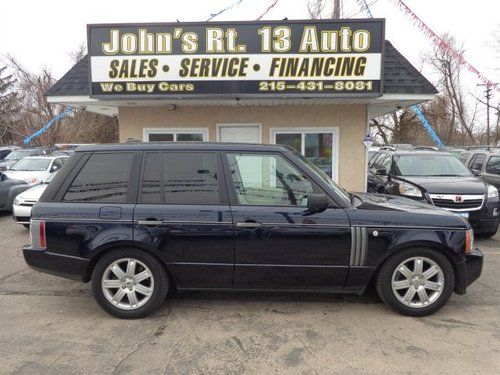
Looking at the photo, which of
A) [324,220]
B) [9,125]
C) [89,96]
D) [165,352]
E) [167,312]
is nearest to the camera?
[165,352]

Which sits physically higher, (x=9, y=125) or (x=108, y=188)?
(x=9, y=125)

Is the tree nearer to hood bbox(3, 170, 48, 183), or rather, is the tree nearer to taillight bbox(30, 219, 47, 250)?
hood bbox(3, 170, 48, 183)

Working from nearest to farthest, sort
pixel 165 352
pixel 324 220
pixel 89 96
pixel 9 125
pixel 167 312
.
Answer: pixel 165 352 < pixel 324 220 < pixel 167 312 < pixel 89 96 < pixel 9 125

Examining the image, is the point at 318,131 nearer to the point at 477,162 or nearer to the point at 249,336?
the point at 477,162

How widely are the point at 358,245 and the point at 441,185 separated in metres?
4.35

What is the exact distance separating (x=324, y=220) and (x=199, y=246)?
1226 millimetres

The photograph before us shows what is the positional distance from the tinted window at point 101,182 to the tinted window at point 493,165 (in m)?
9.06

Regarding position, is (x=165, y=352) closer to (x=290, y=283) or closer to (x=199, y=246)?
(x=199, y=246)

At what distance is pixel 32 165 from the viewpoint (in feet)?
43.7

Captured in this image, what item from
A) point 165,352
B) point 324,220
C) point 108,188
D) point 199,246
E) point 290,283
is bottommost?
point 165,352

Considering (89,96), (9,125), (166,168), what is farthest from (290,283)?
(9,125)

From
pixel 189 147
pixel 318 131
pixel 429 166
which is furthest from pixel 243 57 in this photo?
pixel 189 147

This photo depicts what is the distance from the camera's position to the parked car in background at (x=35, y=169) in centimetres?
1255

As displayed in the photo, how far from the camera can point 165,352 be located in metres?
3.53
